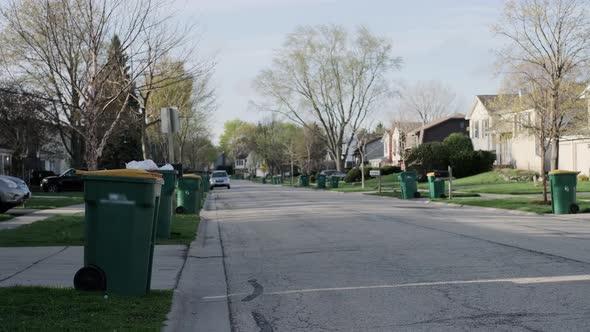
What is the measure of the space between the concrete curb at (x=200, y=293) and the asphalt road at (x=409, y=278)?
0.45 feet

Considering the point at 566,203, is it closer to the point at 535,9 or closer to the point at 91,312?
the point at 535,9

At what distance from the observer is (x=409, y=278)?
9.22 meters

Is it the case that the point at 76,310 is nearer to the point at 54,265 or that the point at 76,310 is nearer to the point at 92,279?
the point at 92,279

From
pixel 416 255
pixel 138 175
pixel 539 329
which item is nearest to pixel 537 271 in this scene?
pixel 416 255

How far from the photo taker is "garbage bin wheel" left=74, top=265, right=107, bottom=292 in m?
7.61

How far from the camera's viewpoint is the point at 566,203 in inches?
810

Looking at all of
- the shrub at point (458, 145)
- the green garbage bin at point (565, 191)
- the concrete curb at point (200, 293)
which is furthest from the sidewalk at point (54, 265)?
the shrub at point (458, 145)

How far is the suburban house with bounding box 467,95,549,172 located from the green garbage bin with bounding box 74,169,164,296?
64.0ft

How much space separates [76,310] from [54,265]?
4.02 m

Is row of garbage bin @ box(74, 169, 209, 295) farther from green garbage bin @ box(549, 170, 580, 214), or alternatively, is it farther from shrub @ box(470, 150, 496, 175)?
shrub @ box(470, 150, 496, 175)

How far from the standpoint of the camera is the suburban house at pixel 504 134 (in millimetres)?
25844

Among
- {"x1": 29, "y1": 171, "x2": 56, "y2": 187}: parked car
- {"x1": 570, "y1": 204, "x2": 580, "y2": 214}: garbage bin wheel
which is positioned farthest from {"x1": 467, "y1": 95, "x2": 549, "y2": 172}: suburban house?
{"x1": 29, "y1": 171, "x2": 56, "y2": 187}: parked car

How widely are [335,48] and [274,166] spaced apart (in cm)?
5468

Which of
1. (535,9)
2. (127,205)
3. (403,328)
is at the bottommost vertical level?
(403,328)
